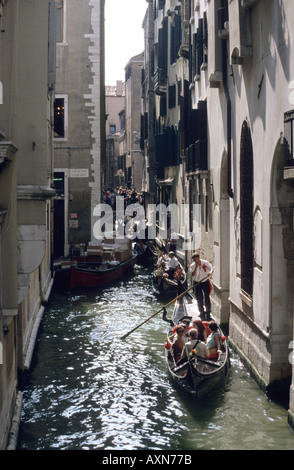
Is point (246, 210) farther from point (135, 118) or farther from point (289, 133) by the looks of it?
point (135, 118)

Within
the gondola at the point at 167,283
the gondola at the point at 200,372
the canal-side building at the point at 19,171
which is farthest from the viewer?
the gondola at the point at 167,283

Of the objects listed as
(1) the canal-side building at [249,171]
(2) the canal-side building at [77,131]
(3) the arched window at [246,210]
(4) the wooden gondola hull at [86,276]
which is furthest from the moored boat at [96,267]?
(3) the arched window at [246,210]

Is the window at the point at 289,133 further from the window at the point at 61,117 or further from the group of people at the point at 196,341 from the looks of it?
the window at the point at 61,117

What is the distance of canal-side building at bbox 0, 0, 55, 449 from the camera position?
755 centimetres

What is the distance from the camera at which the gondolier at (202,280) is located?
13.9m

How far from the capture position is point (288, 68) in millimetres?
8477

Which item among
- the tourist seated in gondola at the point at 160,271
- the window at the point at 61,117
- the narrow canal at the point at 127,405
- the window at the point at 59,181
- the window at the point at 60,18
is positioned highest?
the window at the point at 60,18

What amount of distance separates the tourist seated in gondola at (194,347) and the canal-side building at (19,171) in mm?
2478

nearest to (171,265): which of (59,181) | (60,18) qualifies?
(59,181)

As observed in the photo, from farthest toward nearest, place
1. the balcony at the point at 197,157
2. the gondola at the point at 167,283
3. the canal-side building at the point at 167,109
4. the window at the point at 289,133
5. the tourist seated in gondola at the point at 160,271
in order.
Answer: the canal-side building at the point at 167,109, the tourist seated in gondola at the point at 160,271, the gondola at the point at 167,283, the balcony at the point at 197,157, the window at the point at 289,133

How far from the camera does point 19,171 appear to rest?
338 inches

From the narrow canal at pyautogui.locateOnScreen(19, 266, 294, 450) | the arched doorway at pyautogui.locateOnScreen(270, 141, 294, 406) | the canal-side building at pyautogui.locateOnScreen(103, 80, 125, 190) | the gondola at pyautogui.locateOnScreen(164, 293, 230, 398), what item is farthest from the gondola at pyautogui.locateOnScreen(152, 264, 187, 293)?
the canal-side building at pyautogui.locateOnScreen(103, 80, 125, 190)

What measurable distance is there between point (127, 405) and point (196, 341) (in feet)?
4.35
